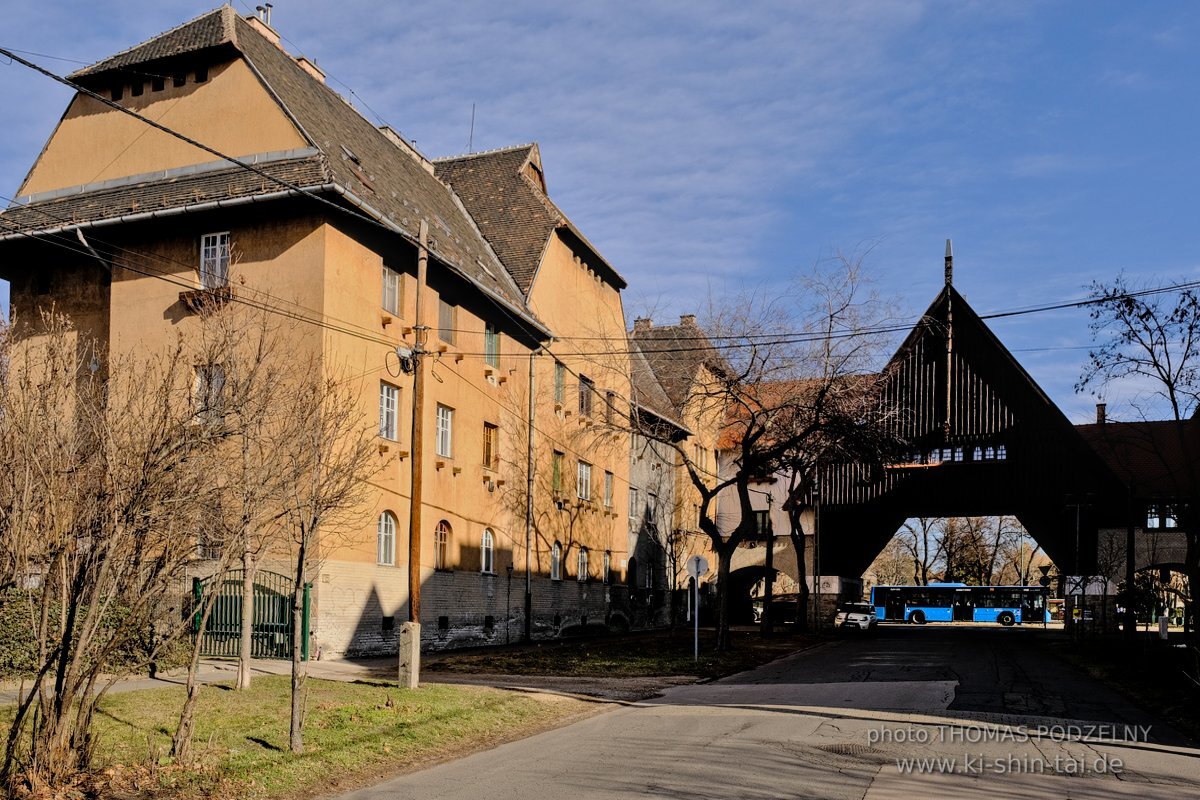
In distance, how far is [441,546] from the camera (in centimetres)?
3116

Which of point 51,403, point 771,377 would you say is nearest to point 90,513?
point 51,403

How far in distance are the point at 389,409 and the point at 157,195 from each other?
752 cm

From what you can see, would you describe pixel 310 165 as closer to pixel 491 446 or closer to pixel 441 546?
pixel 441 546

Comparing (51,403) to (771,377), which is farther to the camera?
(771,377)

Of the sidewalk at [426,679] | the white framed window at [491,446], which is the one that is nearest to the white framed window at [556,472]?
the white framed window at [491,446]

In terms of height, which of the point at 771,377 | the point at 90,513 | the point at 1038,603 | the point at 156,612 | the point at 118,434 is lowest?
the point at 1038,603

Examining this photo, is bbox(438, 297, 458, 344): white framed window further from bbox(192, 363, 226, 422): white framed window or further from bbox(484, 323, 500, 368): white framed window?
bbox(192, 363, 226, 422): white framed window

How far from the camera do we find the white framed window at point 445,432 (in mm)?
31125

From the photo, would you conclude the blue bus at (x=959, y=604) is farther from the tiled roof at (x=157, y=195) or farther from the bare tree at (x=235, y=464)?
the bare tree at (x=235, y=464)

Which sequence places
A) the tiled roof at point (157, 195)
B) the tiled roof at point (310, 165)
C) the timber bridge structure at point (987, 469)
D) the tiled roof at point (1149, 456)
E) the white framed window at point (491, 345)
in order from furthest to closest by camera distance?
1. the tiled roof at point (1149, 456)
2. the timber bridge structure at point (987, 469)
3. the white framed window at point (491, 345)
4. the tiled roof at point (310, 165)
5. the tiled roof at point (157, 195)

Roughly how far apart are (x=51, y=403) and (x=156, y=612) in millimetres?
2317

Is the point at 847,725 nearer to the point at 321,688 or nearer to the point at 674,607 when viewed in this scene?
the point at 321,688

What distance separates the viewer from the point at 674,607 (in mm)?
50562

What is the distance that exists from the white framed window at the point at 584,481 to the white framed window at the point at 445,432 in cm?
1151
